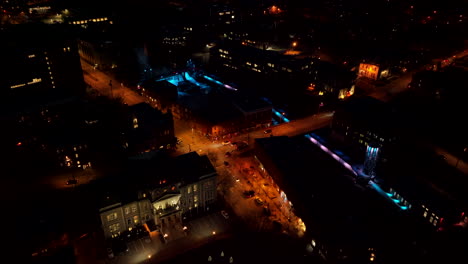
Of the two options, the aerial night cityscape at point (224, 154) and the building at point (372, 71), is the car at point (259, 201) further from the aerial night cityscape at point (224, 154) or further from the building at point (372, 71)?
the building at point (372, 71)

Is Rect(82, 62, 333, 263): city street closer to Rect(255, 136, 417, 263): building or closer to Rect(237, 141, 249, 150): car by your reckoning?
Rect(237, 141, 249, 150): car

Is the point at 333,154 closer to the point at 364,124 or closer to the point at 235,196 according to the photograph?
the point at 364,124

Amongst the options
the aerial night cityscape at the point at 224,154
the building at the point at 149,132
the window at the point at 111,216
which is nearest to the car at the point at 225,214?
the aerial night cityscape at the point at 224,154

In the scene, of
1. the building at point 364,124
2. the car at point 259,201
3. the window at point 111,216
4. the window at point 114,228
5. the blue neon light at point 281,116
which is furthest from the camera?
the blue neon light at point 281,116

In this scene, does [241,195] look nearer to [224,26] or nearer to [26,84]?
[26,84]

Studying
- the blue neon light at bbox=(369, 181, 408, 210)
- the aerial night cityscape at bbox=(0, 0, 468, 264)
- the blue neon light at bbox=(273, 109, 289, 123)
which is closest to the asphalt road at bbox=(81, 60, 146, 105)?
the aerial night cityscape at bbox=(0, 0, 468, 264)

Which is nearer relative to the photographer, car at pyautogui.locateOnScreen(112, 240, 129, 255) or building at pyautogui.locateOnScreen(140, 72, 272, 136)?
car at pyautogui.locateOnScreen(112, 240, 129, 255)

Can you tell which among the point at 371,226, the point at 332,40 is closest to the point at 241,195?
the point at 371,226
